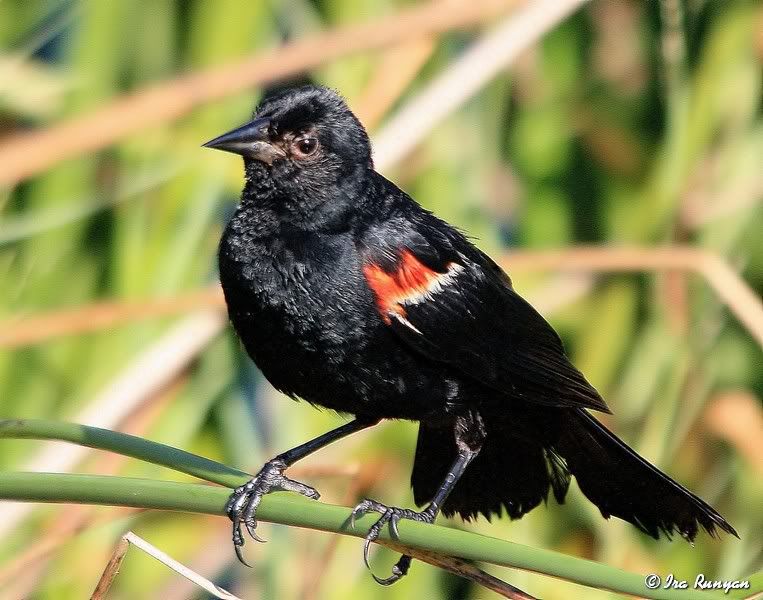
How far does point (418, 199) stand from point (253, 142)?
830 mm

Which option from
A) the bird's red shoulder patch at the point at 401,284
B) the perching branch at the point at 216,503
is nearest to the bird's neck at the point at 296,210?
the bird's red shoulder patch at the point at 401,284

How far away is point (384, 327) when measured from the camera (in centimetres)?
198

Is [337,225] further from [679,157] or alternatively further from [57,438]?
[679,157]

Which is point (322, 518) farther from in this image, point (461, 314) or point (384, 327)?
point (461, 314)

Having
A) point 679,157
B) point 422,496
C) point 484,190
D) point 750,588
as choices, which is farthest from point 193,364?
point 750,588

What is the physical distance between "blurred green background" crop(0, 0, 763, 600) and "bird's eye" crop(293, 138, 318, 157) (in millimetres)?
637

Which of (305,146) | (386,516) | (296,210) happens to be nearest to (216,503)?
(386,516)

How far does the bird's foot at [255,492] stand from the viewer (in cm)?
191

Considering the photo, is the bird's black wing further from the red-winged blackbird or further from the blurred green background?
the blurred green background

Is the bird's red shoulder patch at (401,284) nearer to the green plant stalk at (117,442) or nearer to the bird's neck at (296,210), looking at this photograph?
the bird's neck at (296,210)

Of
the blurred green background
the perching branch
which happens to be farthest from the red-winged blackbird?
the perching branch

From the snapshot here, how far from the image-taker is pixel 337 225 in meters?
2.03

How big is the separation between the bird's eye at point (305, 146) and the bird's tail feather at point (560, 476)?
2.13 feet

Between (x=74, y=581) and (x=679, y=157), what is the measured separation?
1761mm
